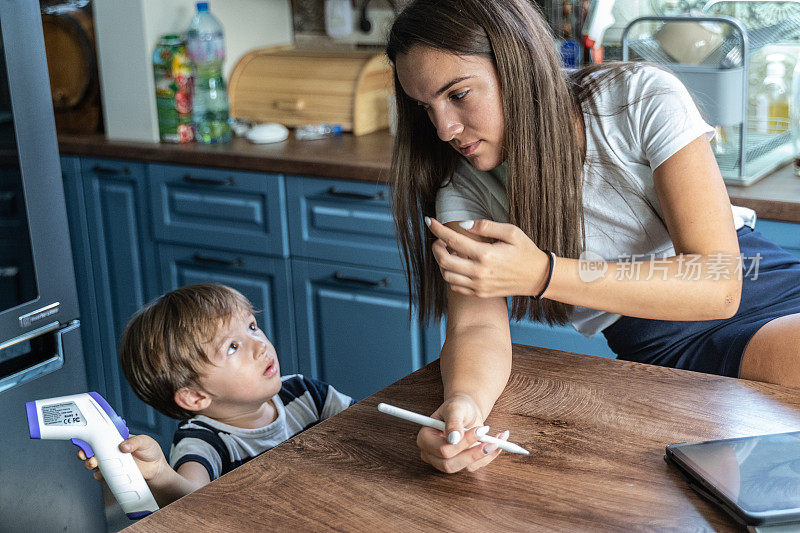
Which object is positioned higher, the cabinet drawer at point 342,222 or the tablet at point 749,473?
the tablet at point 749,473

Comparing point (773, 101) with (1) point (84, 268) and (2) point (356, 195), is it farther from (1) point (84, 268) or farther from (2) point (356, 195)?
(1) point (84, 268)

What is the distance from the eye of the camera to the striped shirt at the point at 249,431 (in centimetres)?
131

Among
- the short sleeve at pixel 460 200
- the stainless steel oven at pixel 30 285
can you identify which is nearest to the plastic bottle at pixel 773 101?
the short sleeve at pixel 460 200

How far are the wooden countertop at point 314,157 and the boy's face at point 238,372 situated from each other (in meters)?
0.83

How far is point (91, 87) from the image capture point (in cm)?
280

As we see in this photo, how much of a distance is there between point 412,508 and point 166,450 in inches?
83.2

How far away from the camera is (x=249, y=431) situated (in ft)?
4.56

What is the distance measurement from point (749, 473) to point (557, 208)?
1.71 feet

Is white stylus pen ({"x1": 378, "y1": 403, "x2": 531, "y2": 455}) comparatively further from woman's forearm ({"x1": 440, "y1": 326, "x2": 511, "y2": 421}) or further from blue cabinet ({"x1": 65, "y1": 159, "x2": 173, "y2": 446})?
blue cabinet ({"x1": 65, "y1": 159, "x2": 173, "y2": 446})

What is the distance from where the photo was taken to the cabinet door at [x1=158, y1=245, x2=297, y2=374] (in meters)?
2.46

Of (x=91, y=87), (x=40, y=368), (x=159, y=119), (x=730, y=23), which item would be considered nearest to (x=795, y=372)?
(x=730, y=23)

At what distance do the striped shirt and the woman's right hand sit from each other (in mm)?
492

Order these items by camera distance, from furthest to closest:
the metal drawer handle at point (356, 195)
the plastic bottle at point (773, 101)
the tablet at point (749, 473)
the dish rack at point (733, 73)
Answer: the metal drawer handle at point (356, 195) < the plastic bottle at point (773, 101) < the dish rack at point (733, 73) < the tablet at point (749, 473)

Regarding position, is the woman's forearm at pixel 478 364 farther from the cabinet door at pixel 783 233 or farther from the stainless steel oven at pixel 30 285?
the cabinet door at pixel 783 233
